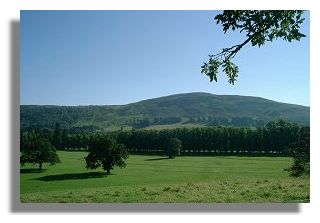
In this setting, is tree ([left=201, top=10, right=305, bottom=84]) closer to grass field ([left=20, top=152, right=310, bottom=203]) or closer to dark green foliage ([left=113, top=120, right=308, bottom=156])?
grass field ([left=20, top=152, right=310, bottom=203])

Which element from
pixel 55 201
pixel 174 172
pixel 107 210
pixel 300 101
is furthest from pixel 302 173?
pixel 55 201

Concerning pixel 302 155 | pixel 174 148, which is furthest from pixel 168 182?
pixel 302 155

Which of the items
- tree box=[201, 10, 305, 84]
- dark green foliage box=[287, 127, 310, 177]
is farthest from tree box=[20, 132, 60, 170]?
dark green foliage box=[287, 127, 310, 177]

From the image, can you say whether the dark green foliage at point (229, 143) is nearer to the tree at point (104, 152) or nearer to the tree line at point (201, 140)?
the tree line at point (201, 140)

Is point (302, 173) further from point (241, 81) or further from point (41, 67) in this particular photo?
point (41, 67)

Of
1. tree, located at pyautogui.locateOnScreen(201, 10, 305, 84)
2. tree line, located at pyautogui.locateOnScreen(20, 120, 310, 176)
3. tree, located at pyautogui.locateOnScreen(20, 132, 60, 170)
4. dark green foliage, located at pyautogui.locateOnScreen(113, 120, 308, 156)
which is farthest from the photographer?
dark green foliage, located at pyautogui.locateOnScreen(113, 120, 308, 156)

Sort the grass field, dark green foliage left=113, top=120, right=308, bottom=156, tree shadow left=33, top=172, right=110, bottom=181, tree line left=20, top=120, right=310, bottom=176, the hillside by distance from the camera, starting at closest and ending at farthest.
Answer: the grass field, the hillside, tree line left=20, top=120, right=310, bottom=176, tree shadow left=33, top=172, right=110, bottom=181, dark green foliage left=113, top=120, right=308, bottom=156
